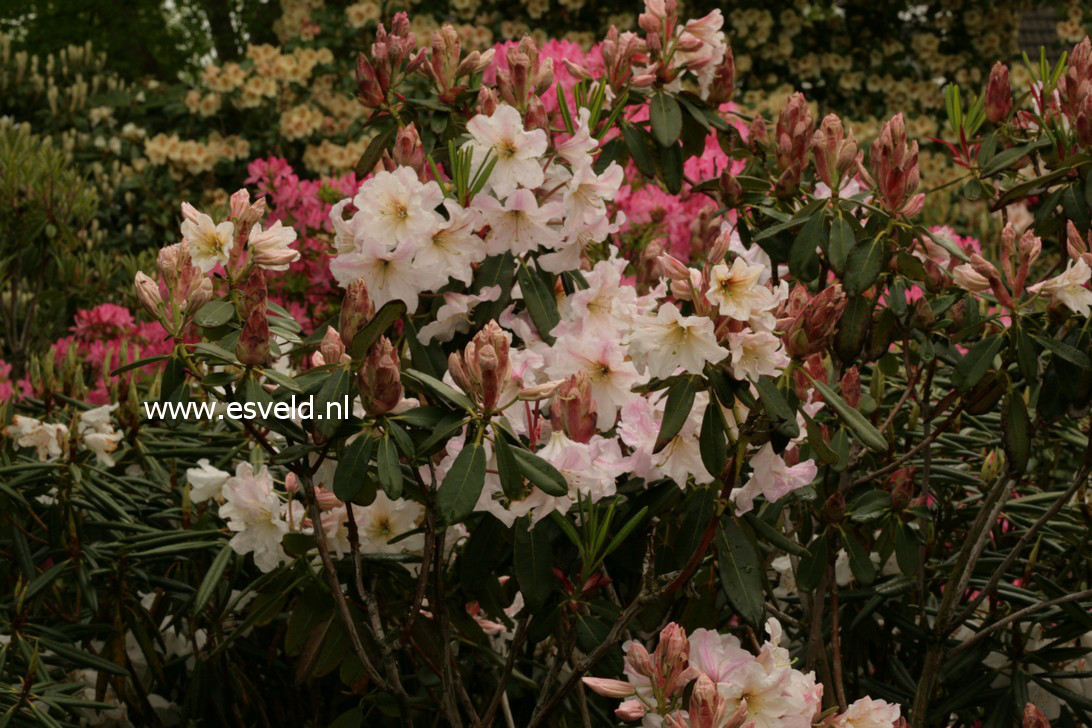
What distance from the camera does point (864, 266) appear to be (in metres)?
1.76

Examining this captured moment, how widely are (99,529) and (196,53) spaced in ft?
23.5

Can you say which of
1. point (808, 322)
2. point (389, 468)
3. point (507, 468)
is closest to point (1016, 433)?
point (808, 322)

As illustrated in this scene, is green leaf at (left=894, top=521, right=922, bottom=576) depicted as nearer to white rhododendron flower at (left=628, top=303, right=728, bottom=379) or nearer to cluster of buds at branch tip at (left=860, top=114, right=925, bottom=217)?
cluster of buds at branch tip at (left=860, top=114, right=925, bottom=217)

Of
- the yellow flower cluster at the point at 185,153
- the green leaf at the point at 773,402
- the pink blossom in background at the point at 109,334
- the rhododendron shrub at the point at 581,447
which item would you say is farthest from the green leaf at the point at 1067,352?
the yellow flower cluster at the point at 185,153

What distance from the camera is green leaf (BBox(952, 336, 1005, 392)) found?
1.70 m

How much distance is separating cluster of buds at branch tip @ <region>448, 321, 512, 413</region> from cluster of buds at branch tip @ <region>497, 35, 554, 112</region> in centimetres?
59

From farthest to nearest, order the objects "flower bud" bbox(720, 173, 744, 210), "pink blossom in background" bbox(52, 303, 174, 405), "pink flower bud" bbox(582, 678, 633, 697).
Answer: "pink blossom in background" bbox(52, 303, 174, 405) < "flower bud" bbox(720, 173, 744, 210) < "pink flower bud" bbox(582, 678, 633, 697)

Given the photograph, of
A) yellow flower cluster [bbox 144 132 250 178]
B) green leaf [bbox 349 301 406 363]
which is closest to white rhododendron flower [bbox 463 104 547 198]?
green leaf [bbox 349 301 406 363]

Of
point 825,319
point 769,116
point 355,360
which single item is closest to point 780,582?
point 825,319

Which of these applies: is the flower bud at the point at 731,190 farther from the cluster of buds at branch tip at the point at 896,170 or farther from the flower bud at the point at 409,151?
the flower bud at the point at 409,151

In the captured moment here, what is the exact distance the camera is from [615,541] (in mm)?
1359

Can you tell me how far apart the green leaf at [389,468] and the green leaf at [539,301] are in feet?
1.24

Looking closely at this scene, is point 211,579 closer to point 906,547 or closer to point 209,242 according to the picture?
point 209,242

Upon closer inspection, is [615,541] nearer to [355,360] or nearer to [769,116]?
[355,360]
